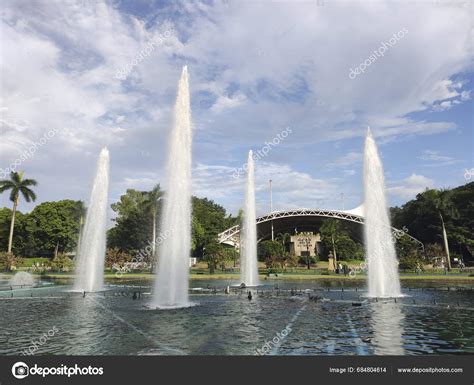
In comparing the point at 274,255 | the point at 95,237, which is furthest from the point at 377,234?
the point at 274,255

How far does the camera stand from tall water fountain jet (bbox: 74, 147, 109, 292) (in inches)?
1375

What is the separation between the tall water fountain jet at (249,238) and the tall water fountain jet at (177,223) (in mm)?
19746

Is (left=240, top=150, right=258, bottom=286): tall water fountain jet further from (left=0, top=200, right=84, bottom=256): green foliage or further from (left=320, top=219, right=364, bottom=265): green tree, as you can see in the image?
(left=0, top=200, right=84, bottom=256): green foliage

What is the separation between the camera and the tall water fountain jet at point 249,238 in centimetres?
4322

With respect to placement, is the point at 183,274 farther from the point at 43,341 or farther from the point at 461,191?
the point at 461,191

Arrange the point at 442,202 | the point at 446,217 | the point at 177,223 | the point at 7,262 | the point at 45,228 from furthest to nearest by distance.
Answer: the point at 45,228 < the point at 446,217 < the point at 442,202 < the point at 7,262 < the point at 177,223

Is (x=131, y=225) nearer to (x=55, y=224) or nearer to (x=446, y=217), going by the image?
(x=55, y=224)

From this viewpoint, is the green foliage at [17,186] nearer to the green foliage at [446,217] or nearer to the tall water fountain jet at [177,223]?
the tall water fountain jet at [177,223]

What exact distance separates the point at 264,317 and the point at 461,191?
8428 cm

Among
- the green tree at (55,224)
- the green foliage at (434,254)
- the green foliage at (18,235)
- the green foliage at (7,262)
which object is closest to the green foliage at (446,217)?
the green foliage at (434,254)

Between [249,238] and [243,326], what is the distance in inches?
1047

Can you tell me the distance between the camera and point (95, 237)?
3484 centimetres
